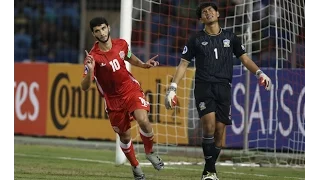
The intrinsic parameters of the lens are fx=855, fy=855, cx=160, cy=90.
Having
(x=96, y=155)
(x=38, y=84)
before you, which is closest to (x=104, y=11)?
(x=38, y=84)

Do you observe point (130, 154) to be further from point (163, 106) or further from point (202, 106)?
point (163, 106)

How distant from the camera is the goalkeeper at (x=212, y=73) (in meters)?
11.3

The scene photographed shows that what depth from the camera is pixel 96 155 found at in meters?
17.1

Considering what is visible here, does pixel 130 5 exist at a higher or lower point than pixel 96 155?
higher

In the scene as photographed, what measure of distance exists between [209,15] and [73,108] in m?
9.22

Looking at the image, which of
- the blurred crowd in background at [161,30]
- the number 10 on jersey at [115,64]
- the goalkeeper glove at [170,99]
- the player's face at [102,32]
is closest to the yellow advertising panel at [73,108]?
the blurred crowd in background at [161,30]

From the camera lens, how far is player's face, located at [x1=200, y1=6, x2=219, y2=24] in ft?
37.3

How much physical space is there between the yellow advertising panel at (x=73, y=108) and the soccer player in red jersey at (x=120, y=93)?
7.93 metres

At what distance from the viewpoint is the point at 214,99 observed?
37.3 ft

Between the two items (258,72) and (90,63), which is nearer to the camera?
(90,63)

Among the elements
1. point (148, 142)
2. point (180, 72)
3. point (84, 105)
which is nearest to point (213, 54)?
point (180, 72)
